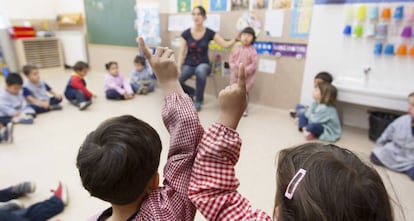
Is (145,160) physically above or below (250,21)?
below

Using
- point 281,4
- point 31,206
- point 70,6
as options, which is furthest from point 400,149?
point 70,6

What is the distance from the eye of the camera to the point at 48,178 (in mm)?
1733

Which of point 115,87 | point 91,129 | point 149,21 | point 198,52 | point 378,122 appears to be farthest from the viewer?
point 149,21

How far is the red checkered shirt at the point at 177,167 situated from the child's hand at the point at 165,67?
0.12 feet

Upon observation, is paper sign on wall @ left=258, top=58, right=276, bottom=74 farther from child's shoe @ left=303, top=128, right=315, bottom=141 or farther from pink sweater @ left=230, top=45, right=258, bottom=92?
child's shoe @ left=303, top=128, right=315, bottom=141

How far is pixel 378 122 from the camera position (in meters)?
2.37

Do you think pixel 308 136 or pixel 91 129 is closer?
pixel 308 136

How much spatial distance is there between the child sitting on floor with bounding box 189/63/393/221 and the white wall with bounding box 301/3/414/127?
7.69ft

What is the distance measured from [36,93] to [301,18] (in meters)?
2.88

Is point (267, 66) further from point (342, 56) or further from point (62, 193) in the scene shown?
point (62, 193)

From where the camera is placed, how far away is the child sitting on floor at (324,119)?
2396 millimetres

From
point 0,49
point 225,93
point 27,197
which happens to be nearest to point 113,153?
point 225,93

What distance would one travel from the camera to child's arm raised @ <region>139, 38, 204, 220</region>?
0.61 m

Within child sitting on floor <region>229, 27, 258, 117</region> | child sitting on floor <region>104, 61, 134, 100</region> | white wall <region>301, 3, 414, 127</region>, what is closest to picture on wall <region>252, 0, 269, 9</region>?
child sitting on floor <region>229, 27, 258, 117</region>
